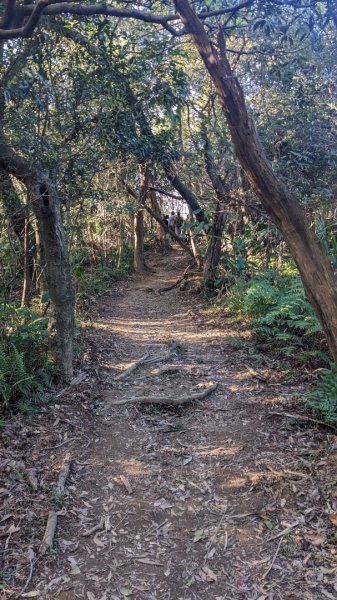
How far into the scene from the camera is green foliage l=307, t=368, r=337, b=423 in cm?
475

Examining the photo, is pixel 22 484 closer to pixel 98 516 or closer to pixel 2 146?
pixel 98 516

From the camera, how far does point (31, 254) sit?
8406mm

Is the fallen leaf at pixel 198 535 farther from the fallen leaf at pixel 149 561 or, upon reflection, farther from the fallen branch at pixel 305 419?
the fallen branch at pixel 305 419

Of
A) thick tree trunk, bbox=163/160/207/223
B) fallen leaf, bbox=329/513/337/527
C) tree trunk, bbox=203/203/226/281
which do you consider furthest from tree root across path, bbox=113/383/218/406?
thick tree trunk, bbox=163/160/207/223

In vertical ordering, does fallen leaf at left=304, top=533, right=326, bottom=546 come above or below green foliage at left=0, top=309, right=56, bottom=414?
below

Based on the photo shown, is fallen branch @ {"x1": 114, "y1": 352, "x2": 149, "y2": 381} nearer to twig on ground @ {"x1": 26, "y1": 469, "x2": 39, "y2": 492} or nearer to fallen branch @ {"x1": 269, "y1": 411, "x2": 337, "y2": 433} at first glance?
fallen branch @ {"x1": 269, "y1": 411, "x2": 337, "y2": 433}

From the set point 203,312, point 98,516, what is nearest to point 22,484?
Answer: point 98,516

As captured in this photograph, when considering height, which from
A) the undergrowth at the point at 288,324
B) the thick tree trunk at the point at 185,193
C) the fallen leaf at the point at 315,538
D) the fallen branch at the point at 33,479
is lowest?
the fallen leaf at the point at 315,538

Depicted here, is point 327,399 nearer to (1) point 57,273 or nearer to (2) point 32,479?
(2) point 32,479

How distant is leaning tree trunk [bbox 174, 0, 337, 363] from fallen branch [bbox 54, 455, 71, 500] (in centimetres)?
280

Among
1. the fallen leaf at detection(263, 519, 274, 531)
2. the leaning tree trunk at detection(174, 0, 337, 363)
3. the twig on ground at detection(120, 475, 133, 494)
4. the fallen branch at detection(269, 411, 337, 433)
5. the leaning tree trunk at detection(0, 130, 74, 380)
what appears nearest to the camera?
the fallen leaf at detection(263, 519, 274, 531)

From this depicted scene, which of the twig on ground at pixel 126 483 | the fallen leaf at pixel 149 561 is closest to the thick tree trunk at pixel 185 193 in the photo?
the twig on ground at pixel 126 483

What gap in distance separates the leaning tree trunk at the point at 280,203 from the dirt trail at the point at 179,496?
1386mm

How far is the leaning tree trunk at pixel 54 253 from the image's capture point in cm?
554
